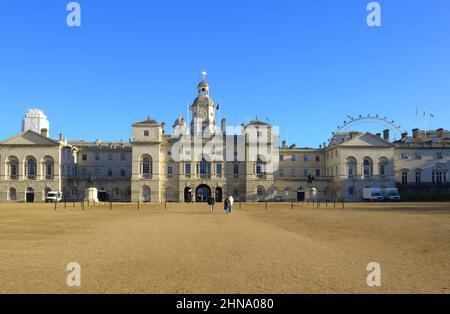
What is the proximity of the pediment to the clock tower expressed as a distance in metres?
27.6

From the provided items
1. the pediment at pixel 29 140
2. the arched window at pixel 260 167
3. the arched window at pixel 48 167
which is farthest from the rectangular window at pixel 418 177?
the arched window at pixel 48 167

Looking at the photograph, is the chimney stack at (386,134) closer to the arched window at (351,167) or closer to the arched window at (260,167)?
the arched window at (351,167)

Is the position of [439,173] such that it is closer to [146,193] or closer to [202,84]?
[202,84]

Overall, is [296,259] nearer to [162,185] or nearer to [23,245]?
[23,245]

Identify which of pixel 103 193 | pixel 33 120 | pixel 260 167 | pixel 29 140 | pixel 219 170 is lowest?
pixel 103 193

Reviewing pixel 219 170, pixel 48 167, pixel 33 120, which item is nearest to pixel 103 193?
pixel 48 167

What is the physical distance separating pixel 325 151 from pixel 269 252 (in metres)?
69.5

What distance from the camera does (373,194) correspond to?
232 feet

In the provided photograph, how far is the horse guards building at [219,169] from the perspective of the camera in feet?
246

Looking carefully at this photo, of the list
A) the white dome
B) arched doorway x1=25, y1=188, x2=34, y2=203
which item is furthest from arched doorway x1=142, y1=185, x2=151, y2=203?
the white dome

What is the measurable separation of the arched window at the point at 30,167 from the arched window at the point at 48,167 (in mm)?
1935

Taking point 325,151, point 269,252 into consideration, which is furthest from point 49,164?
point 269,252

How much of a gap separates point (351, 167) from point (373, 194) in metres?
7.18
